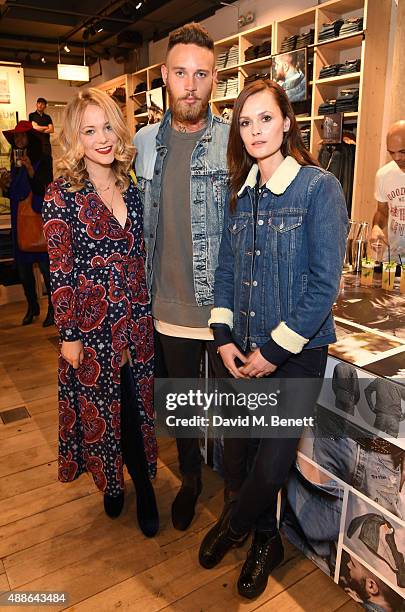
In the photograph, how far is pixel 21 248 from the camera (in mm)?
4609

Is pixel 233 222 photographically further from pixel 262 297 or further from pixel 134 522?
pixel 134 522

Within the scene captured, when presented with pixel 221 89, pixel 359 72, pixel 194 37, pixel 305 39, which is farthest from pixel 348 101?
pixel 194 37

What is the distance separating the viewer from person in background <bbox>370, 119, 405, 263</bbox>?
256cm

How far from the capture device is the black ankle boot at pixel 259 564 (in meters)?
1.70

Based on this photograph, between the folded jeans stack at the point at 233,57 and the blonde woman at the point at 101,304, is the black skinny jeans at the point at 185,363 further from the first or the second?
the folded jeans stack at the point at 233,57

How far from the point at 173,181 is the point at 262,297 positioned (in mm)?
580

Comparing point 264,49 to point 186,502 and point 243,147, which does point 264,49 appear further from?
point 186,502

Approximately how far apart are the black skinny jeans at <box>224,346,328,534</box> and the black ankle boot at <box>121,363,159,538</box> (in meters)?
0.49

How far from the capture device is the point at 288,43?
498cm

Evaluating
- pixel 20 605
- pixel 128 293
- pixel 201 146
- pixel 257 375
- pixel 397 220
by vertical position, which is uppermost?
pixel 201 146

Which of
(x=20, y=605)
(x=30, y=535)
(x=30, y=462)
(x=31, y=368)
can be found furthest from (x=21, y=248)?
(x=20, y=605)

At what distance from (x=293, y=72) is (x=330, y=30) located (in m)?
0.50

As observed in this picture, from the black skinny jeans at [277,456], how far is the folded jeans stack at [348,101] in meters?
3.54

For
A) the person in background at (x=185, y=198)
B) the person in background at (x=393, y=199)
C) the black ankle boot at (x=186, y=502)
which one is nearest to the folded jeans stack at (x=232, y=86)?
the person in background at (x=393, y=199)
